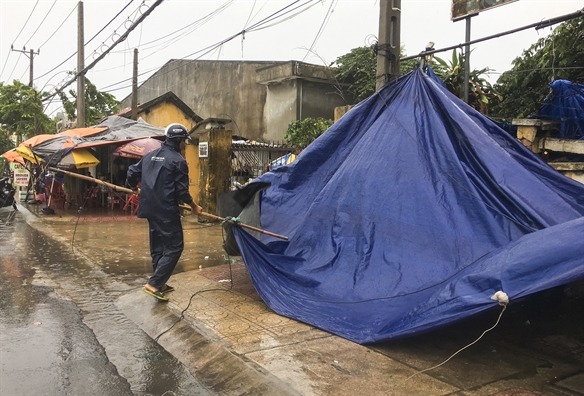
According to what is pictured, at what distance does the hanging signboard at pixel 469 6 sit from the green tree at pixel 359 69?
9.49m

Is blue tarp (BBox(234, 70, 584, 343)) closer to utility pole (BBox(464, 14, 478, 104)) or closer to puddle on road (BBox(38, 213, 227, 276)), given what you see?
puddle on road (BBox(38, 213, 227, 276))

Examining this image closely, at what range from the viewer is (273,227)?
605cm

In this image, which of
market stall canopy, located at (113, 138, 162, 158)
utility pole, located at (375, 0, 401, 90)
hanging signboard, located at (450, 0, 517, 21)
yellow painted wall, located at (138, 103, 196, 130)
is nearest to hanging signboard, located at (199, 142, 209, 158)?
market stall canopy, located at (113, 138, 162, 158)

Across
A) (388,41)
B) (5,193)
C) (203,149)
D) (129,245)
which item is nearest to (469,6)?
(388,41)

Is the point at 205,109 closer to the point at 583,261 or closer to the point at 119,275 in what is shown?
the point at 119,275

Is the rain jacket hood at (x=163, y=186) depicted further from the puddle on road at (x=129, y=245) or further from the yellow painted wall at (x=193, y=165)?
the yellow painted wall at (x=193, y=165)

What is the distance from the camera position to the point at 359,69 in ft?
62.5

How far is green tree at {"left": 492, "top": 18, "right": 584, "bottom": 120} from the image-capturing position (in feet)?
34.5

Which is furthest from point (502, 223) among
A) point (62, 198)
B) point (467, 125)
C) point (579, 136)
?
point (62, 198)

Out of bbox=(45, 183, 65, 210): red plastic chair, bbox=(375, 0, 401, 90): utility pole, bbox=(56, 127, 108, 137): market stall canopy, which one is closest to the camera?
bbox=(375, 0, 401, 90): utility pole

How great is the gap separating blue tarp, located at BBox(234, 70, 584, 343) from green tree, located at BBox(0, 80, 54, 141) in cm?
2055

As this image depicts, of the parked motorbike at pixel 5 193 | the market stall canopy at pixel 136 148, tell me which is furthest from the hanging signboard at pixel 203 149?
the parked motorbike at pixel 5 193

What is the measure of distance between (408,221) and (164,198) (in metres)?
2.63

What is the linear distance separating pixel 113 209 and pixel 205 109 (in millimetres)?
10366
